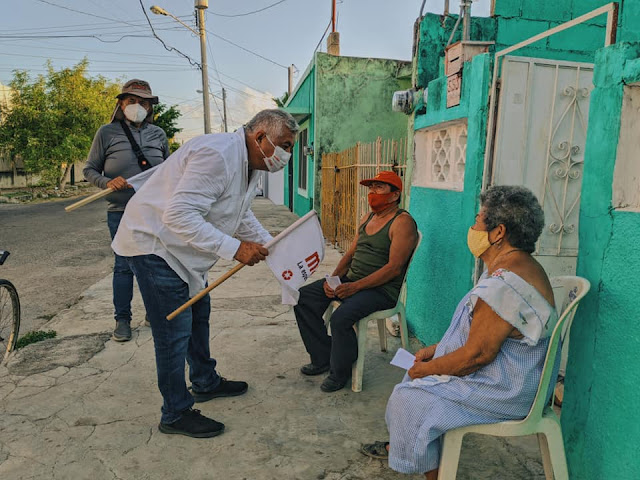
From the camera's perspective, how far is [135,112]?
370 cm

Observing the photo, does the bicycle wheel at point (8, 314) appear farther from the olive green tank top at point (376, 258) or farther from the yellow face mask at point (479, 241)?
the yellow face mask at point (479, 241)

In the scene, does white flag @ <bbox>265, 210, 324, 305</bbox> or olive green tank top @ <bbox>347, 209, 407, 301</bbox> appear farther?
olive green tank top @ <bbox>347, 209, 407, 301</bbox>

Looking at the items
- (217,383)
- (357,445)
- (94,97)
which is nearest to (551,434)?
(357,445)

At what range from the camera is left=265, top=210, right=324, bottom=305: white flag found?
258 centimetres

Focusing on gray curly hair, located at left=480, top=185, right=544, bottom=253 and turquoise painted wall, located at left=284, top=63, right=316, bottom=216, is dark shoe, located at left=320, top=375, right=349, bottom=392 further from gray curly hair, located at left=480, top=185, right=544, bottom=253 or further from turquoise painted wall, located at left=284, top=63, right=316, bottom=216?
turquoise painted wall, located at left=284, top=63, right=316, bottom=216

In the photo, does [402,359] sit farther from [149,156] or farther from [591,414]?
[149,156]

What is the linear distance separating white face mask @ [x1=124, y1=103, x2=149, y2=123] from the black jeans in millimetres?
1850

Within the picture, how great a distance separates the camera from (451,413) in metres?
1.86

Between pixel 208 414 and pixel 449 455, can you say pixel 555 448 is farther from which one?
pixel 208 414

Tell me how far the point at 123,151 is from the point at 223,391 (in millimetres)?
2022

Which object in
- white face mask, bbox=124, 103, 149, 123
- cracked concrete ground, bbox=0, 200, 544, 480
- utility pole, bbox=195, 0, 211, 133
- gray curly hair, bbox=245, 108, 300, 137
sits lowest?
cracked concrete ground, bbox=0, 200, 544, 480

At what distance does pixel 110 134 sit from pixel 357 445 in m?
2.91

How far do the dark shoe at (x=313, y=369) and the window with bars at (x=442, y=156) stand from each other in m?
1.57

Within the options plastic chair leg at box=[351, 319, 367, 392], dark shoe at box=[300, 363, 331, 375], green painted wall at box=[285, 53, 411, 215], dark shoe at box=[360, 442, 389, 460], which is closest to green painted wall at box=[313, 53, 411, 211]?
green painted wall at box=[285, 53, 411, 215]
